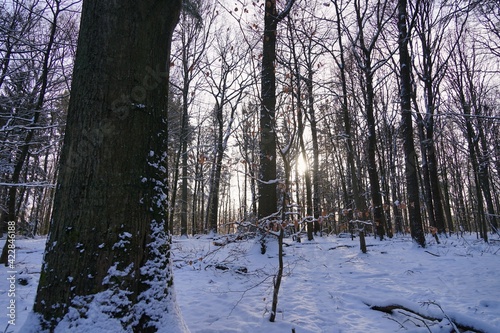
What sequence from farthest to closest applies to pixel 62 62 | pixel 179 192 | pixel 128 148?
1. pixel 179 192
2. pixel 62 62
3. pixel 128 148

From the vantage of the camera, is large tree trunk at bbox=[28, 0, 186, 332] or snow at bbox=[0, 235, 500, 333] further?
snow at bbox=[0, 235, 500, 333]

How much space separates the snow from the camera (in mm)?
2818

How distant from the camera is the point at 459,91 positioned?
13.7m

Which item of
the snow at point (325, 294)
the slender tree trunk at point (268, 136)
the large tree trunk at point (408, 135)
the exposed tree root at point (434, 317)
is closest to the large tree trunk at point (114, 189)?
the snow at point (325, 294)

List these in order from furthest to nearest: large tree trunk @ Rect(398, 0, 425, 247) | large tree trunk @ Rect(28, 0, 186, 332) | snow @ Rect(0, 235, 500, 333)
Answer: large tree trunk @ Rect(398, 0, 425, 247) → snow @ Rect(0, 235, 500, 333) → large tree trunk @ Rect(28, 0, 186, 332)

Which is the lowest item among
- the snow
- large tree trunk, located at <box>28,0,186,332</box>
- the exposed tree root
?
the snow

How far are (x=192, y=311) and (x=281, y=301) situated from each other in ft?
4.22

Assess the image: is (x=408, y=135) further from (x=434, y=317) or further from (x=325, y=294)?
(x=434, y=317)

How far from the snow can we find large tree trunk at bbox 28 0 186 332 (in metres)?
0.09

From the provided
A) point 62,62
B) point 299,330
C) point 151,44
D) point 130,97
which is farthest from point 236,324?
point 62,62

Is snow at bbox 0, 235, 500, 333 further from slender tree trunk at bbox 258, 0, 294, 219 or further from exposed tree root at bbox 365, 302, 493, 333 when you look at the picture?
slender tree trunk at bbox 258, 0, 294, 219

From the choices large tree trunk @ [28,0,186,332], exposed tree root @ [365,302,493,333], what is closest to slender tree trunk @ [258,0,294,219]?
exposed tree root @ [365,302,493,333]

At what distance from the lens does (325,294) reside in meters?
4.20

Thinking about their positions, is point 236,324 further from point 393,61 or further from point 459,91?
point 459,91
